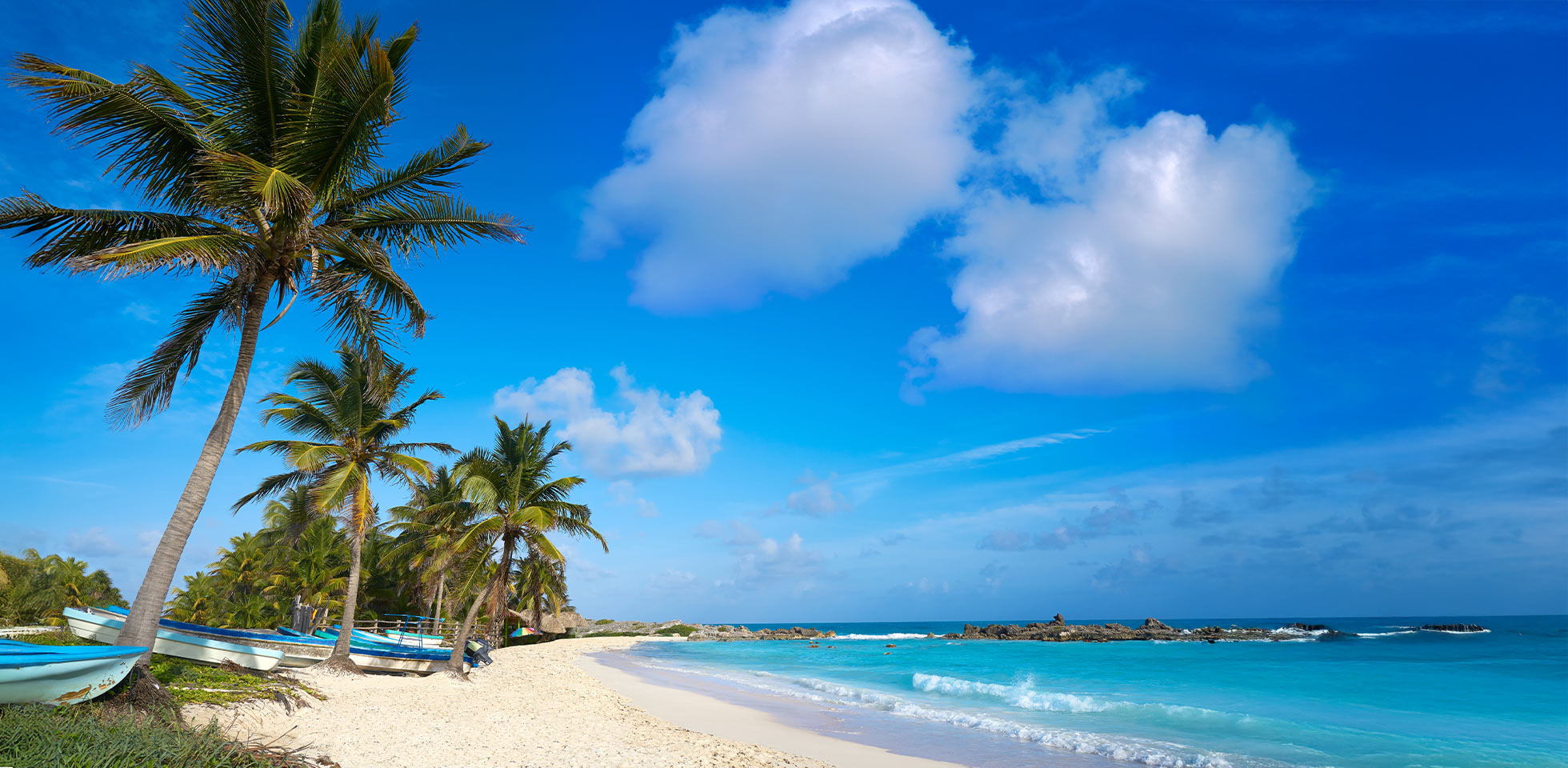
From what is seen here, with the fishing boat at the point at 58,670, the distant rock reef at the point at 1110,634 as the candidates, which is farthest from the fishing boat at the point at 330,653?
the distant rock reef at the point at 1110,634

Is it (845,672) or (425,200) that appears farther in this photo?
(845,672)

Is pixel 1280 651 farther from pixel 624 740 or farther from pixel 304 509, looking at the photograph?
pixel 304 509

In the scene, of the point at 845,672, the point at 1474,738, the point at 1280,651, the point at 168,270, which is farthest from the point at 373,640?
the point at 1280,651

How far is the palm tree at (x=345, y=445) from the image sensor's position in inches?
629

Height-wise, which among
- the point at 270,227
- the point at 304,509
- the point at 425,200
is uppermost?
the point at 425,200

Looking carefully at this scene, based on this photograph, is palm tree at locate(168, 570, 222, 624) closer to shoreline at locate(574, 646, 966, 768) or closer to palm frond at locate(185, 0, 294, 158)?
shoreline at locate(574, 646, 966, 768)

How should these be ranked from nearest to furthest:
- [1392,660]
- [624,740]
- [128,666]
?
[128,666] < [624,740] < [1392,660]

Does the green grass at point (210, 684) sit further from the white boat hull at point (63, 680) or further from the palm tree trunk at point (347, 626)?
the palm tree trunk at point (347, 626)

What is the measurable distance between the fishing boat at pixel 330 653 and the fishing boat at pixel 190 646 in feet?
5.11

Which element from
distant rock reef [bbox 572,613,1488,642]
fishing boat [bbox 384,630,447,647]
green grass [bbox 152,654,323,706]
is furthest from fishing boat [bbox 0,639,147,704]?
distant rock reef [bbox 572,613,1488,642]

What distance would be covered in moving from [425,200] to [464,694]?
392 inches

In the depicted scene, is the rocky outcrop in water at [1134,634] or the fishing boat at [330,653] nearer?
the fishing boat at [330,653]

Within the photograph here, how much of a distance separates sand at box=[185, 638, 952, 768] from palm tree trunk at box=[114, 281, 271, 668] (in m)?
1.17

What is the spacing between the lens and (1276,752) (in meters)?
12.8
